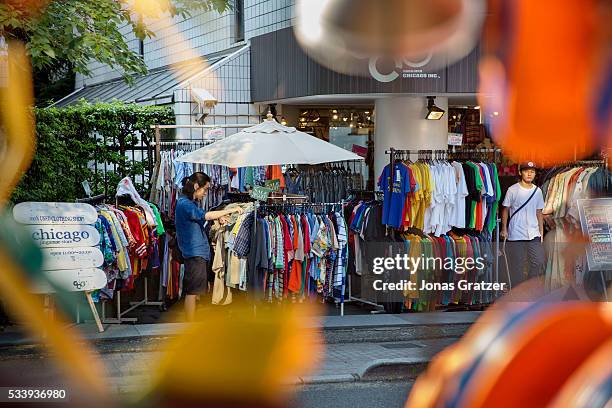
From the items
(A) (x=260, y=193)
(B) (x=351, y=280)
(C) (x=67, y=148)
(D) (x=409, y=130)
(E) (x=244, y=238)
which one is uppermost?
(D) (x=409, y=130)

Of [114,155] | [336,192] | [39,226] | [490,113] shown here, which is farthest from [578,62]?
[336,192]

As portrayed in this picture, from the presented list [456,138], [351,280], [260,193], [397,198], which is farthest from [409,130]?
[260,193]

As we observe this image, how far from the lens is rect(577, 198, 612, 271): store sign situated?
1203mm

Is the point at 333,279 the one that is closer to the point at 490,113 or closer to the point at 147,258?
the point at 147,258

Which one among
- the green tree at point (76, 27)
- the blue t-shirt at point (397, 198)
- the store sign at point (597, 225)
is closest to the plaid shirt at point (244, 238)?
the blue t-shirt at point (397, 198)

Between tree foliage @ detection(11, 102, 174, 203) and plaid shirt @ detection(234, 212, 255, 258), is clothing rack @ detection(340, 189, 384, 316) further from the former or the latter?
tree foliage @ detection(11, 102, 174, 203)

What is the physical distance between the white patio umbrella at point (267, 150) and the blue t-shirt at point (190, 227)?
1139mm

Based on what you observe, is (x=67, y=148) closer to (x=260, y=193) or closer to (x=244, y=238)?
(x=244, y=238)

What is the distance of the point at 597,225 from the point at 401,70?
466 mm

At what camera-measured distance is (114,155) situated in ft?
17.3

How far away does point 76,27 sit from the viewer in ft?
4.35

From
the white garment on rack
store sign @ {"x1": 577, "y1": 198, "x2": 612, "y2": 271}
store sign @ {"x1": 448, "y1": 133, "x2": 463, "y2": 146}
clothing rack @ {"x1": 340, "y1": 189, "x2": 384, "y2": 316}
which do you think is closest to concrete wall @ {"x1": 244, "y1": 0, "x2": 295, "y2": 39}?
store sign @ {"x1": 577, "y1": 198, "x2": 612, "y2": 271}

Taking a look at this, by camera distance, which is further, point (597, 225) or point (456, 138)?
point (456, 138)

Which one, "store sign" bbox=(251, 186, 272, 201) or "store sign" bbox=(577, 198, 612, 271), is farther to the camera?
"store sign" bbox=(251, 186, 272, 201)
